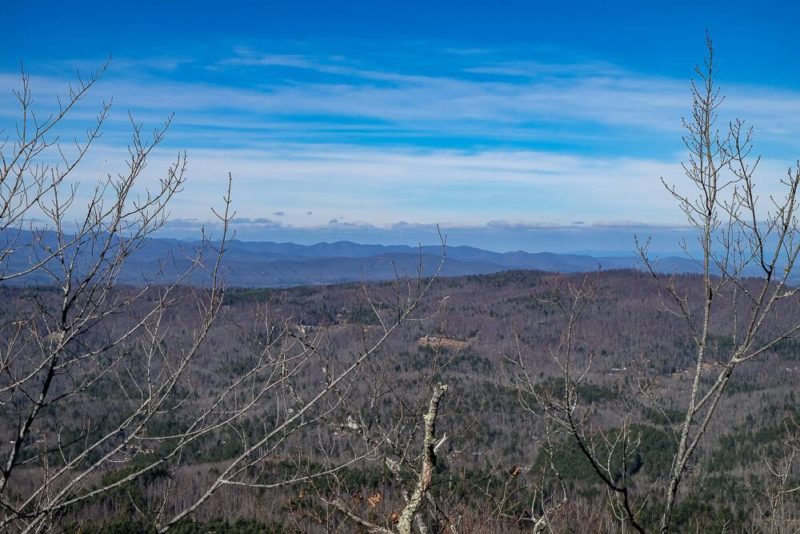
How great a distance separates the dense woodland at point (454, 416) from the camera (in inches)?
234

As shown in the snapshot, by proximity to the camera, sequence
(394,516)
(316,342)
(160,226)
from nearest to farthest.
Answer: (394,516) → (160,226) → (316,342)

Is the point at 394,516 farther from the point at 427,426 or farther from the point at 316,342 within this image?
the point at 316,342

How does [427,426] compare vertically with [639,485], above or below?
above

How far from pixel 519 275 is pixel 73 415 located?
94271 mm

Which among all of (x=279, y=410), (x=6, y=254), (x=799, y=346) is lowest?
(x=799, y=346)

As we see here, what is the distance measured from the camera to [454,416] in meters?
9.34

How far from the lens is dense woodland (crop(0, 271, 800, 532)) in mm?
5945

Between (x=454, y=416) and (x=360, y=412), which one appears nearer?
(x=360, y=412)

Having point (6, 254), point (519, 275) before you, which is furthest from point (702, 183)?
point (519, 275)

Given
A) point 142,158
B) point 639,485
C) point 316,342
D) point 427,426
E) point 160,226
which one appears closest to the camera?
point 427,426

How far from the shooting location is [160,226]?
5.32 m

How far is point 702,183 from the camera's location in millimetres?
4809

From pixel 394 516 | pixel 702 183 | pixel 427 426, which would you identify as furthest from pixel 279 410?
pixel 702 183

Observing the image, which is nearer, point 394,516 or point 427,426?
point 427,426
